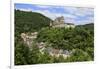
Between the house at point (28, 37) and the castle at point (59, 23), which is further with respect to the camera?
the castle at point (59, 23)

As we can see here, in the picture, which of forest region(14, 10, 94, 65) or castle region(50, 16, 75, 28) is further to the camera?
castle region(50, 16, 75, 28)

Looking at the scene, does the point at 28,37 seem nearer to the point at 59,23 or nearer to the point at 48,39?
the point at 48,39

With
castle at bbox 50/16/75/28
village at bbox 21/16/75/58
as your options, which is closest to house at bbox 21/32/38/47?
village at bbox 21/16/75/58

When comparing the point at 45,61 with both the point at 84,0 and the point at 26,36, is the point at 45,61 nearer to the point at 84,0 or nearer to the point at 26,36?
the point at 26,36

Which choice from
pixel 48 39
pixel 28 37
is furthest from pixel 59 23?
pixel 28 37

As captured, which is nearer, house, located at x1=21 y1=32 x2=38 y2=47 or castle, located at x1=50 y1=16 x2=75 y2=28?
house, located at x1=21 y1=32 x2=38 y2=47

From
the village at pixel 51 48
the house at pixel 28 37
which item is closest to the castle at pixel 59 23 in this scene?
the village at pixel 51 48

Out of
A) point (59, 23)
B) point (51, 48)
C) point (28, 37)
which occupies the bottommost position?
point (51, 48)

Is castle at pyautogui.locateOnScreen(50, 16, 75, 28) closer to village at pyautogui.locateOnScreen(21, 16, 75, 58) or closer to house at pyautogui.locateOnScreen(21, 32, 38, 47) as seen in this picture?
village at pyautogui.locateOnScreen(21, 16, 75, 58)

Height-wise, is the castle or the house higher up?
the castle

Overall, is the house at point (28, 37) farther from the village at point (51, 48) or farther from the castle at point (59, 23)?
the castle at point (59, 23)
